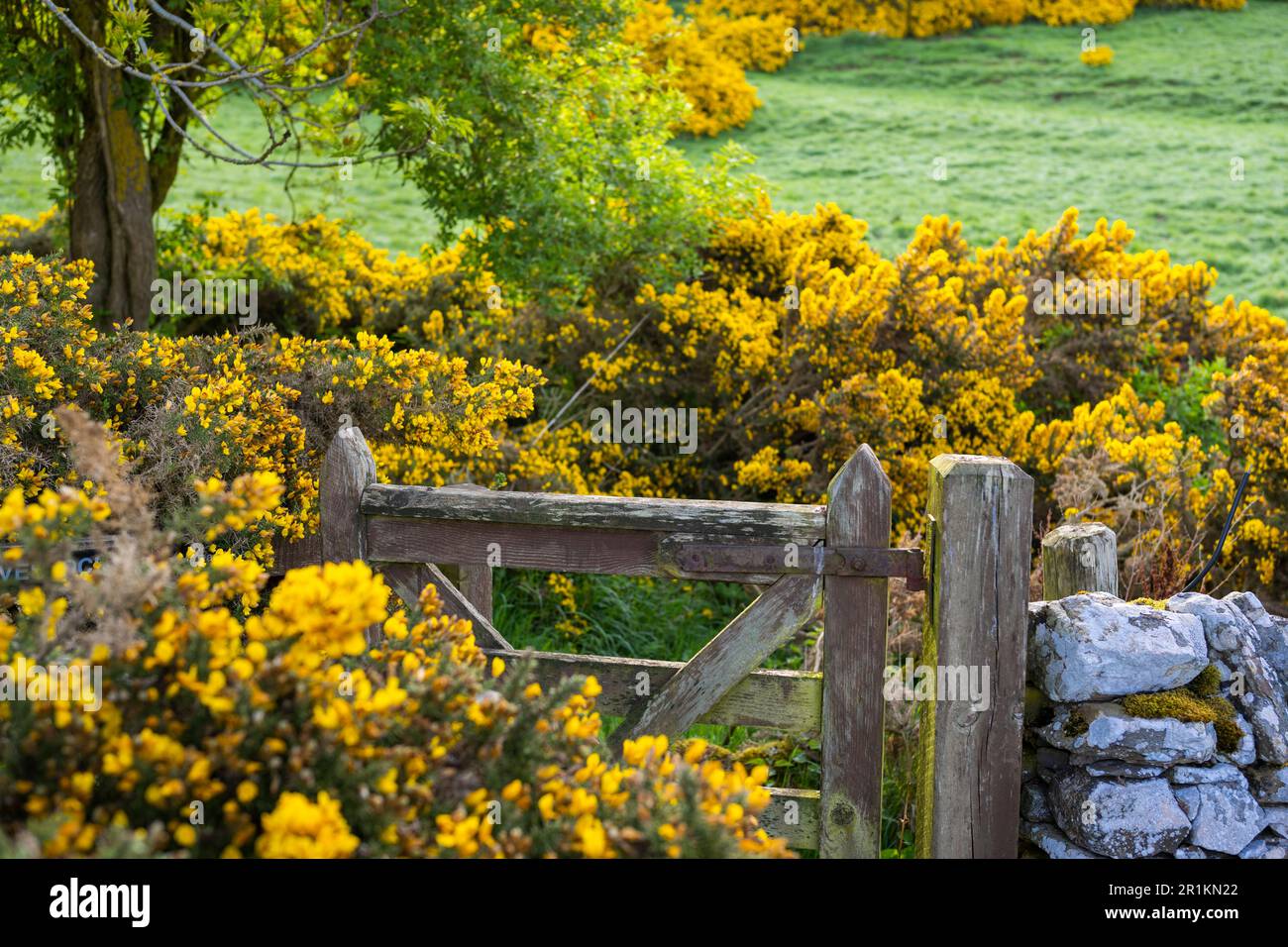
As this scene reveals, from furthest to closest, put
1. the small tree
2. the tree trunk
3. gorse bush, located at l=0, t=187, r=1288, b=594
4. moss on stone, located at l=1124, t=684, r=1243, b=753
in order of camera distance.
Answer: the tree trunk, the small tree, gorse bush, located at l=0, t=187, r=1288, b=594, moss on stone, located at l=1124, t=684, r=1243, b=753

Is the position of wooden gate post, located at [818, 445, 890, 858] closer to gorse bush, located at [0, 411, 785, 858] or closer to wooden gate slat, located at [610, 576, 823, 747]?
wooden gate slat, located at [610, 576, 823, 747]

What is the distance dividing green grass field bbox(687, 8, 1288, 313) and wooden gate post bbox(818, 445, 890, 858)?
1203 centimetres

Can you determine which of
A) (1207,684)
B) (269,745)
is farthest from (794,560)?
(269,745)

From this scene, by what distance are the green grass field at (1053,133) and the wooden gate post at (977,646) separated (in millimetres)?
11865

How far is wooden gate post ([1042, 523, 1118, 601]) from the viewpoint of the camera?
3.99 m

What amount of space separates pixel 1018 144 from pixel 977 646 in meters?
18.4

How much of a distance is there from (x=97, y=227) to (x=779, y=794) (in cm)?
532

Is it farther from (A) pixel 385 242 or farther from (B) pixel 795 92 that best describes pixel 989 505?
(B) pixel 795 92

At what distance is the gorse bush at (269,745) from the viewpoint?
1.86 m

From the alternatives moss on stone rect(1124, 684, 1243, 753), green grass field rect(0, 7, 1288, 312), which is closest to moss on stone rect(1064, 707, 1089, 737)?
moss on stone rect(1124, 684, 1243, 753)

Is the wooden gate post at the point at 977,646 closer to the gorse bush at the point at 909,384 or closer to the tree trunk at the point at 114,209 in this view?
the gorse bush at the point at 909,384

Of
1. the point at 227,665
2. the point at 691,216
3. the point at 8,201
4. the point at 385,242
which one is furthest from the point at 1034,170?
the point at 227,665

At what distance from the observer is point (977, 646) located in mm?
3439

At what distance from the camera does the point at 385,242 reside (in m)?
14.3
